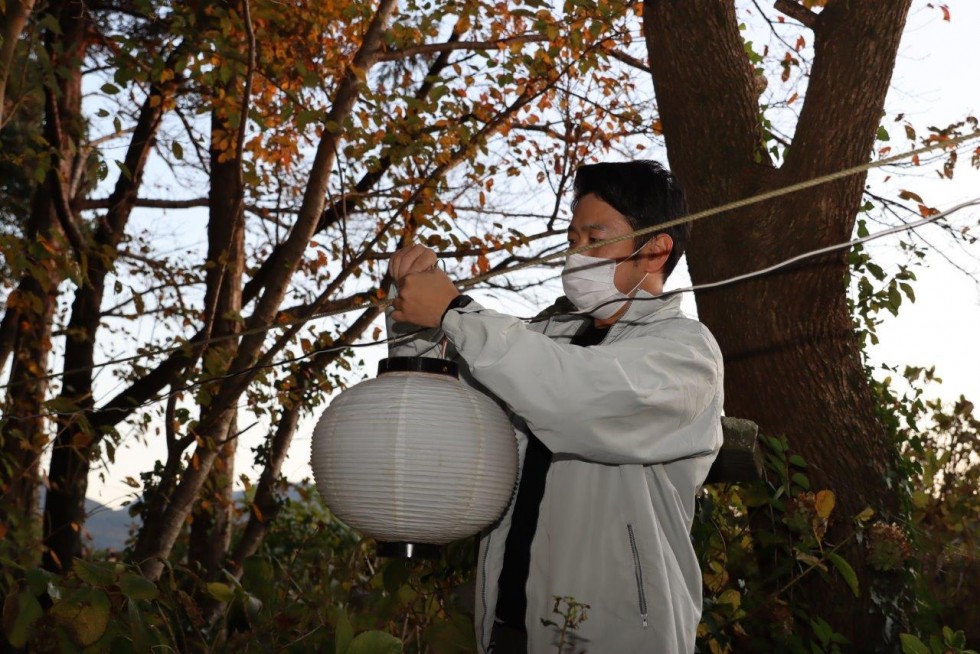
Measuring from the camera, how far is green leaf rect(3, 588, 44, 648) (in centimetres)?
201

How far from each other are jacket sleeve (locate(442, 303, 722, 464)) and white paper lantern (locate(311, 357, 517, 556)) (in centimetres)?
11

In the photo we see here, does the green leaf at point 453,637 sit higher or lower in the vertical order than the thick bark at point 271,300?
lower

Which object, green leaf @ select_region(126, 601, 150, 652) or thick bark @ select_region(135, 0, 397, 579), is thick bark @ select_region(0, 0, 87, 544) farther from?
green leaf @ select_region(126, 601, 150, 652)

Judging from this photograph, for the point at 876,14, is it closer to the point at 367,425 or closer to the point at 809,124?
the point at 809,124

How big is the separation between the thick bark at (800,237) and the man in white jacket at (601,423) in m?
1.74

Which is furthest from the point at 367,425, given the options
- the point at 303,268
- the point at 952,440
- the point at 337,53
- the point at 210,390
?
the point at 303,268

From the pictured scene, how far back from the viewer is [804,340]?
12.1ft

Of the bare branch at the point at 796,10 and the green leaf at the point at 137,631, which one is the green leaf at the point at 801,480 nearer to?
the bare branch at the point at 796,10

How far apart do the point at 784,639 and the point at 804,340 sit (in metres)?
1.11

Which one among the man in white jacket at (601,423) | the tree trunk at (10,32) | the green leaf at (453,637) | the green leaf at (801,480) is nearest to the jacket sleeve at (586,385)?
the man in white jacket at (601,423)

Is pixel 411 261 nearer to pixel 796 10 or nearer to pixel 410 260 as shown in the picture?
pixel 410 260

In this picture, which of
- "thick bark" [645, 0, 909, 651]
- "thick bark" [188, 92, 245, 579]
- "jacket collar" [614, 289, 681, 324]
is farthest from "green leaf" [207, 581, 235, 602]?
"thick bark" [188, 92, 245, 579]

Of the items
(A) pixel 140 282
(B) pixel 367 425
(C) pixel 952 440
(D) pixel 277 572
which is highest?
(A) pixel 140 282

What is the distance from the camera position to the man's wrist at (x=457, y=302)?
5.17 feet
